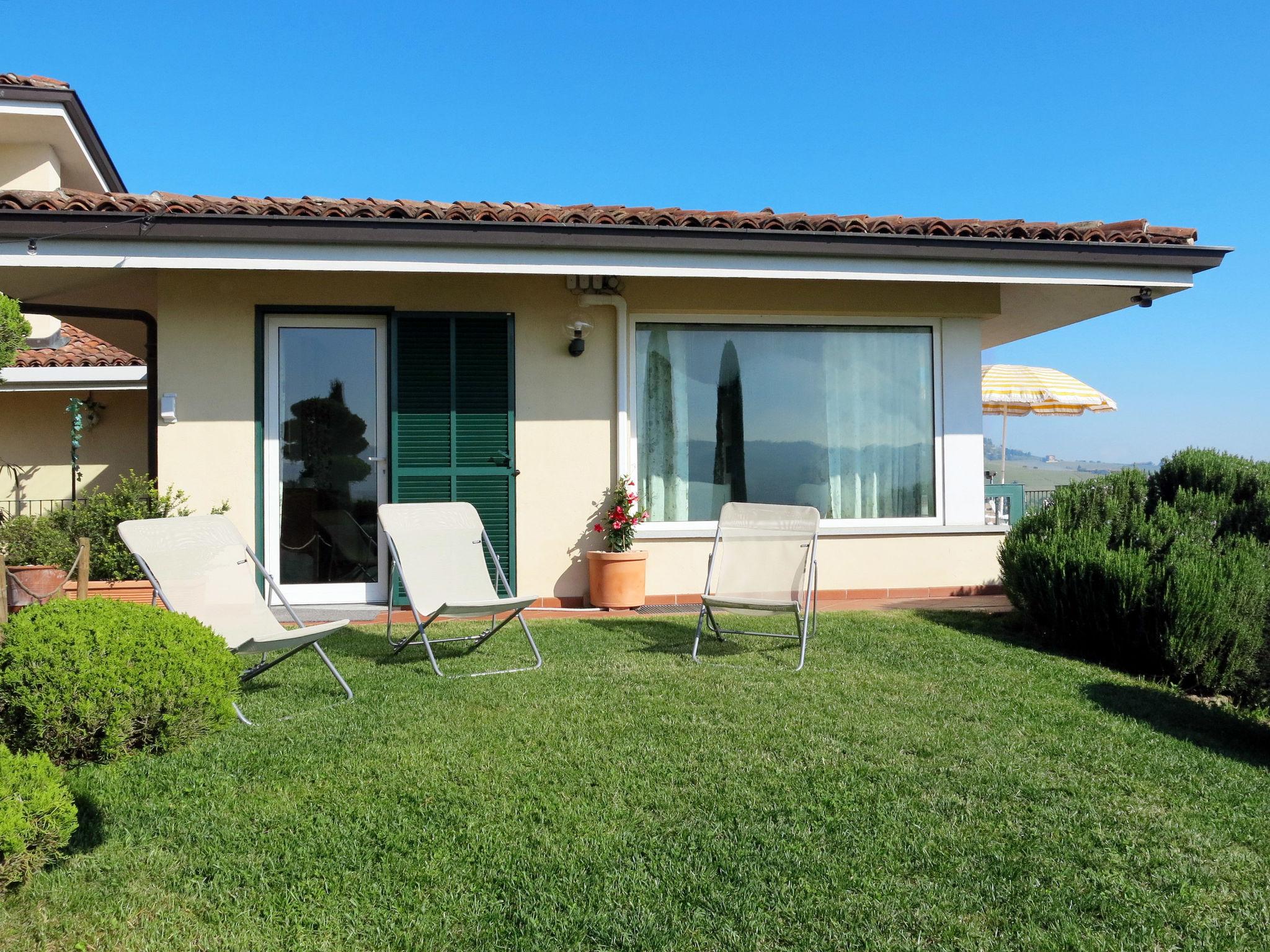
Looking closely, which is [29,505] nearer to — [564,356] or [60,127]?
[60,127]

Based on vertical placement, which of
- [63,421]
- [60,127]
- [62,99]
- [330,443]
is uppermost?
[62,99]

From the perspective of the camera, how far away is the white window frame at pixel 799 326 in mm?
7703

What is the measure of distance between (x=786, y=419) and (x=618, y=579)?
218cm

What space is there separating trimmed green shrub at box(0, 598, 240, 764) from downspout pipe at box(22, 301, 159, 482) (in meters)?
4.40

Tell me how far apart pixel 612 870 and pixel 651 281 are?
577cm

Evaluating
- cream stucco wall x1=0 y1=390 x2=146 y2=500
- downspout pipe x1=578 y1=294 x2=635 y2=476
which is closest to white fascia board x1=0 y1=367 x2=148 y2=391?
cream stucco wall x1=0 y1=390 x2=146 y2=500

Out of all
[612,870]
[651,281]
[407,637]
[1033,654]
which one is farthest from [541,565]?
[612,870]

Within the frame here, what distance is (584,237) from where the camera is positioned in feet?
22.0

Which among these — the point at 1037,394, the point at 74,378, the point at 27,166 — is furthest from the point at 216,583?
the point at 1037,394

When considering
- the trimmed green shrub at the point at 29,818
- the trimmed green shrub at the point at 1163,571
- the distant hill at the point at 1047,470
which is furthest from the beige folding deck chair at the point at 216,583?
the distant hill at the point at 1047,470

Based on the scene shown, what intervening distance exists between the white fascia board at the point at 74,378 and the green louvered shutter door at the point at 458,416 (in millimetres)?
4102

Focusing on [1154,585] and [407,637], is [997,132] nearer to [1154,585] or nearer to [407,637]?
[1154,585]

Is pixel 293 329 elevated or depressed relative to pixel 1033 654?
elevated

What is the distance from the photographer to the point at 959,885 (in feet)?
8.43
